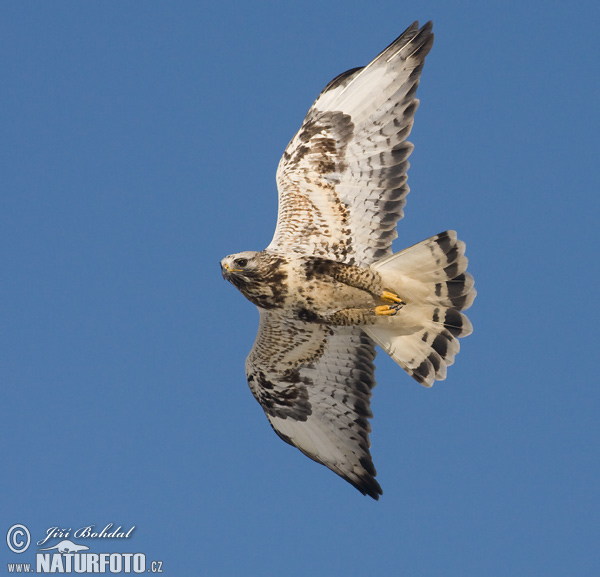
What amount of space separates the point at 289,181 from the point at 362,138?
874mm

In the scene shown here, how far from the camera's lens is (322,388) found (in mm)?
11320

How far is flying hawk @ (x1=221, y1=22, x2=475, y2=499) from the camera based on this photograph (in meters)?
10.3

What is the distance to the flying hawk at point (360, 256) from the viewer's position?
33.7ft

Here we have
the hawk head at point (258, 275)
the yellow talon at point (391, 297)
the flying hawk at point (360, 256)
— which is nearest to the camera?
the hawk head at point (258, 275)

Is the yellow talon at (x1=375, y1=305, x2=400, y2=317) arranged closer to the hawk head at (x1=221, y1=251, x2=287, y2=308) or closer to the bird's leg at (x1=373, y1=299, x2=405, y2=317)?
the bird's leg at (x1=373, y1=299, x2=405, y2=317)

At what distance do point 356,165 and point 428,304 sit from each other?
63.2 inches

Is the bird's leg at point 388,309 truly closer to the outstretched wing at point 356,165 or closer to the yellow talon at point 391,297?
the yellow talon at point 391,297

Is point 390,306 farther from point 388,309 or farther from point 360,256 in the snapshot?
point 360,256

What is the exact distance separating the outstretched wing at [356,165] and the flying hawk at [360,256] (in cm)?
1

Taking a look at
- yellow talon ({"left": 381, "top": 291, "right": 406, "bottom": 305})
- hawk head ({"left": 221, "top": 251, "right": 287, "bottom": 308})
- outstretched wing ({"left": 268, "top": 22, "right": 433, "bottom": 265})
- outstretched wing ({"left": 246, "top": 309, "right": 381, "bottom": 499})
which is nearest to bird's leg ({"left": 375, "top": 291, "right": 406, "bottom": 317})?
yellow talon ({"left": 381, "top": 291, "right": 406, "bottom": 305})

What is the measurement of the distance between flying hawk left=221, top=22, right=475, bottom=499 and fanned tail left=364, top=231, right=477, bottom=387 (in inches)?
0.4

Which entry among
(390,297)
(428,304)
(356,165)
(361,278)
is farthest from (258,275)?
(428,304)

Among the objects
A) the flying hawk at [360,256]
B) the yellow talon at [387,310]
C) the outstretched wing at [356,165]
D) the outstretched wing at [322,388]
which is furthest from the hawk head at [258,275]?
the yellow talon at [387,310]

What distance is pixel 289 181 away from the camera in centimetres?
1070
